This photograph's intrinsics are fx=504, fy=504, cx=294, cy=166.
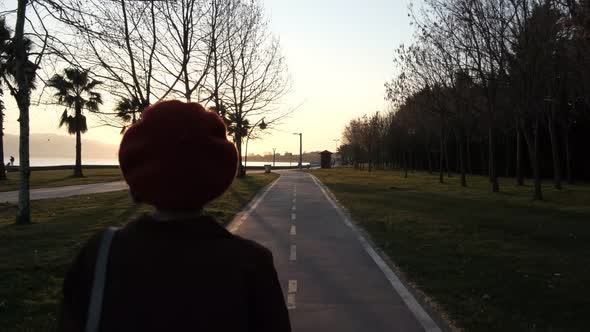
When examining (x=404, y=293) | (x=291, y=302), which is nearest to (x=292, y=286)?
(x=291, y=302)

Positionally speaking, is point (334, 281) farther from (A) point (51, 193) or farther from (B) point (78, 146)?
(B) point (78, 146)

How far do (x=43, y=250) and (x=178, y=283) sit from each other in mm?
8652

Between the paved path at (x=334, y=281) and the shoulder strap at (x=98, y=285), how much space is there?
3877 millimetres

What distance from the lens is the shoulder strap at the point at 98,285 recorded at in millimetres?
1397

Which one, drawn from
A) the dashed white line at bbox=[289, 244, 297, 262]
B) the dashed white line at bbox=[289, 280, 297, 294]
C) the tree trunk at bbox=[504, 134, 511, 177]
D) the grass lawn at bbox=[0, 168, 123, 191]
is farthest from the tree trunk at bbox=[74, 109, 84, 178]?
the dashed white line at bbox=[289, 280, 297, 294]

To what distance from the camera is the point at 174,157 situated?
1496 millimetres

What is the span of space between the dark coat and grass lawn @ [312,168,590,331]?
427 centimetres

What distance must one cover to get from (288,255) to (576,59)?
54.1 feet

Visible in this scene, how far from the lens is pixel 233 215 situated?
15281mm

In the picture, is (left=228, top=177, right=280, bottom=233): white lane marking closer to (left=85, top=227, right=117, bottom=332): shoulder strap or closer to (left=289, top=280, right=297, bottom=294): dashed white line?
(left=289, top=280, right=297, bottom=294): dashed white line

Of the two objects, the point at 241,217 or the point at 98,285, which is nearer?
the point at 98,285

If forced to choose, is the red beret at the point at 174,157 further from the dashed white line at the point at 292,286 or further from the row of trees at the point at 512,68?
the row of trees at the point at 512,68

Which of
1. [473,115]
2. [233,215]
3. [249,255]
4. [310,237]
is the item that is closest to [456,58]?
[473,115]

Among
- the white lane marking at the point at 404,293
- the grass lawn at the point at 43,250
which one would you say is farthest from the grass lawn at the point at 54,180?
the white lane marking at the point at 404,293
